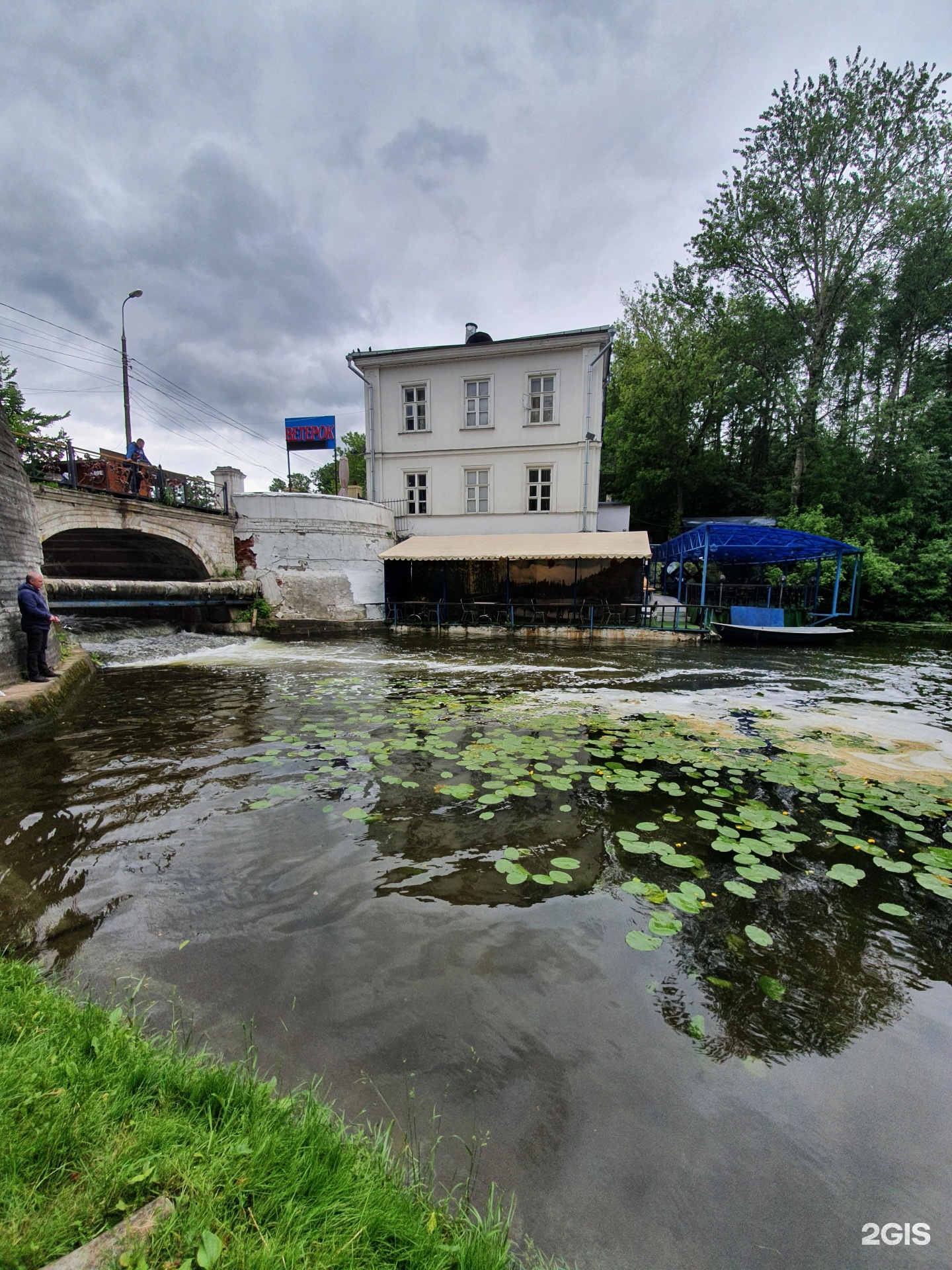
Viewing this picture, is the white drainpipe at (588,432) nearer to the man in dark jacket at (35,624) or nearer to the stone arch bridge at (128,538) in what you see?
the stone arch bridge at (128,538)

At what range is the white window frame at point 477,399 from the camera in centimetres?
2027

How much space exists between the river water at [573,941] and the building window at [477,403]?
17.0 m

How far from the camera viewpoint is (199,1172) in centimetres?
140

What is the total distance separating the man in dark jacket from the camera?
23.2ft

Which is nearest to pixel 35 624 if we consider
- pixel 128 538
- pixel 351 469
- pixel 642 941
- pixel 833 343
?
pixel 642 941

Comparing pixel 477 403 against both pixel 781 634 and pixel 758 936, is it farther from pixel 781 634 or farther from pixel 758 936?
pixel 758 936

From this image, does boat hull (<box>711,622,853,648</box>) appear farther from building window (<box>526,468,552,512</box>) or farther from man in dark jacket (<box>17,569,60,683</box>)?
man in dark jacket (<box>17,569,60,683</box>)

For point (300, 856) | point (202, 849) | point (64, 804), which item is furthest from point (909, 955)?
point (64, 804)

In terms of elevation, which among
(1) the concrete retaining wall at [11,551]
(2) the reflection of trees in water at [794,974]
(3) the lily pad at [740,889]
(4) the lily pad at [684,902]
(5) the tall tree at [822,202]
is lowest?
(2) the reflection of trees in water at [794,974]

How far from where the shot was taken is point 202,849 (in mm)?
3760

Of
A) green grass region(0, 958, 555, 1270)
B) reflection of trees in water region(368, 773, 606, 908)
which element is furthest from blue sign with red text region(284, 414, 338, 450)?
green grass region(0, 958, 555, 1270)

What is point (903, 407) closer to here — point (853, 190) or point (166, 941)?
point (853, 190)

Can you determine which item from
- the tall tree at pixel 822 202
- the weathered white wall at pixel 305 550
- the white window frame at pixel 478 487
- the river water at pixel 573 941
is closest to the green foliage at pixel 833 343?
the tall tree at pixel 822 202

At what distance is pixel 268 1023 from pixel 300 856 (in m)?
1.41
